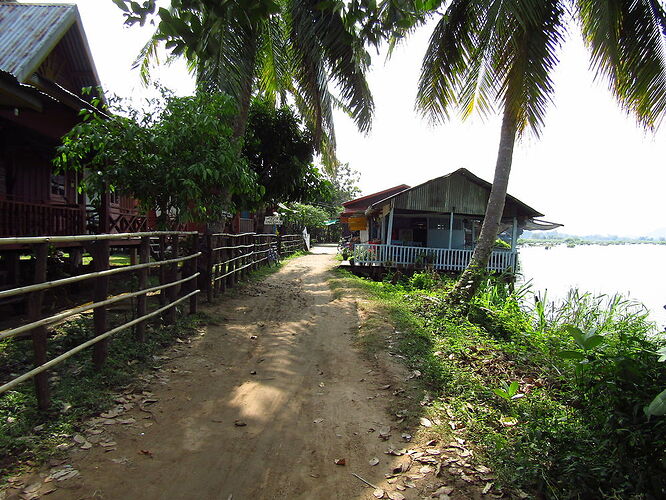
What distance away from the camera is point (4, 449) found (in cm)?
267

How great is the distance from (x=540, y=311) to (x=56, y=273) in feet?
30.9

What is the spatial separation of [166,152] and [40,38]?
6.50 meters

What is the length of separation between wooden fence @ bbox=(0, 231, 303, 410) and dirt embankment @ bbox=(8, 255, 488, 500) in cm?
63

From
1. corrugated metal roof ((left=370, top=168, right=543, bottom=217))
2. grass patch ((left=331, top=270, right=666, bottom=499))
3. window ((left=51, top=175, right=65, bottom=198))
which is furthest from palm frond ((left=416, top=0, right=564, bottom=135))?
window ((left=51, top=175, right=65, bottom=198))

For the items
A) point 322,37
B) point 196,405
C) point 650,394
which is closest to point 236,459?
point 196,405

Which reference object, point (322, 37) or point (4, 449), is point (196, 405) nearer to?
point (4, 449)

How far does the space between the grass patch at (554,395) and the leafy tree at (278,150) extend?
28.6ft

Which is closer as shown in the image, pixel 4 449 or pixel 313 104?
pixel 4 449

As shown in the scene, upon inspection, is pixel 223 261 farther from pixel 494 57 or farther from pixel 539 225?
pixel 539 225

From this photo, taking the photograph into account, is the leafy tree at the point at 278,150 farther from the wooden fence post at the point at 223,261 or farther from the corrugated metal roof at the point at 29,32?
the corrugated metal roof at the point at 29,32

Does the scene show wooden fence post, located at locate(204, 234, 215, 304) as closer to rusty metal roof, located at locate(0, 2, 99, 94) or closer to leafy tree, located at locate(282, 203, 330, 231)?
rusty metal roof, located at locate(0, 2, 99, 94)

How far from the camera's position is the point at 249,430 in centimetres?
335

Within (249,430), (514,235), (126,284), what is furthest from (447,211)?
(249,430)

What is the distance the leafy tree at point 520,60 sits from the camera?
6602 millimetres
